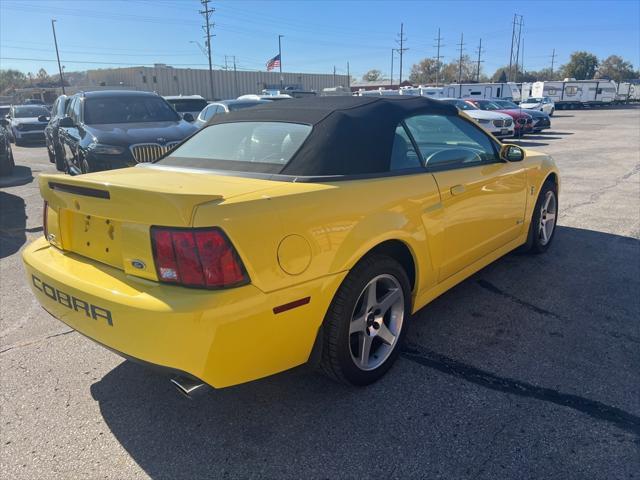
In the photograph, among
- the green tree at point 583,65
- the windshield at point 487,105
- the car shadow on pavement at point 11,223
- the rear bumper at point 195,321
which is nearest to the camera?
the rear bumper at point 195,321

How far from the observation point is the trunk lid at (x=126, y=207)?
2119 millimetres

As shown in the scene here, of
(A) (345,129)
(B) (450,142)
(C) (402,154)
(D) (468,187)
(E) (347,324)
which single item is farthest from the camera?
A: (B) (450,142)

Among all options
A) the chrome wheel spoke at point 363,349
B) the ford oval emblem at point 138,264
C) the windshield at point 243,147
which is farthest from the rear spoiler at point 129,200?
the chrome wheel spoke at point 363,349

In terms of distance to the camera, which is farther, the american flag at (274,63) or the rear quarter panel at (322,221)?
the american flag at (274,63)

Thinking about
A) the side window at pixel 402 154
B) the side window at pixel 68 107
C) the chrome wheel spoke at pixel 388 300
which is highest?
the side window at pixel 68 107

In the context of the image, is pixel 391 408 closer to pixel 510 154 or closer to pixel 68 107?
pixel 510 154

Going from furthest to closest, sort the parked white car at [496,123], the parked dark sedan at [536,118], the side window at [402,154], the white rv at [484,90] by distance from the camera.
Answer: the white rv at [484,90], the parked dark sedan at [536,118], the parked white car at [496,123], the side window at [402,154]

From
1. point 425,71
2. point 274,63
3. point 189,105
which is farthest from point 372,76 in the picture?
point 189,105

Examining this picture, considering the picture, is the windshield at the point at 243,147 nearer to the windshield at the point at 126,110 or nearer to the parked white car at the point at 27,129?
the windshield at the point at 126,110

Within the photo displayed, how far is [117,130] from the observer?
7926 mm

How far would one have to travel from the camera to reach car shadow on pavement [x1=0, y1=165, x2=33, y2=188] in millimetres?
10023

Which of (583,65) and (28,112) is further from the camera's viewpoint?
(583,65)

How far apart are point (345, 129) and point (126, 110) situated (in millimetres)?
7223

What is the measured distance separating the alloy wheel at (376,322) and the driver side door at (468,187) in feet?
1.72
